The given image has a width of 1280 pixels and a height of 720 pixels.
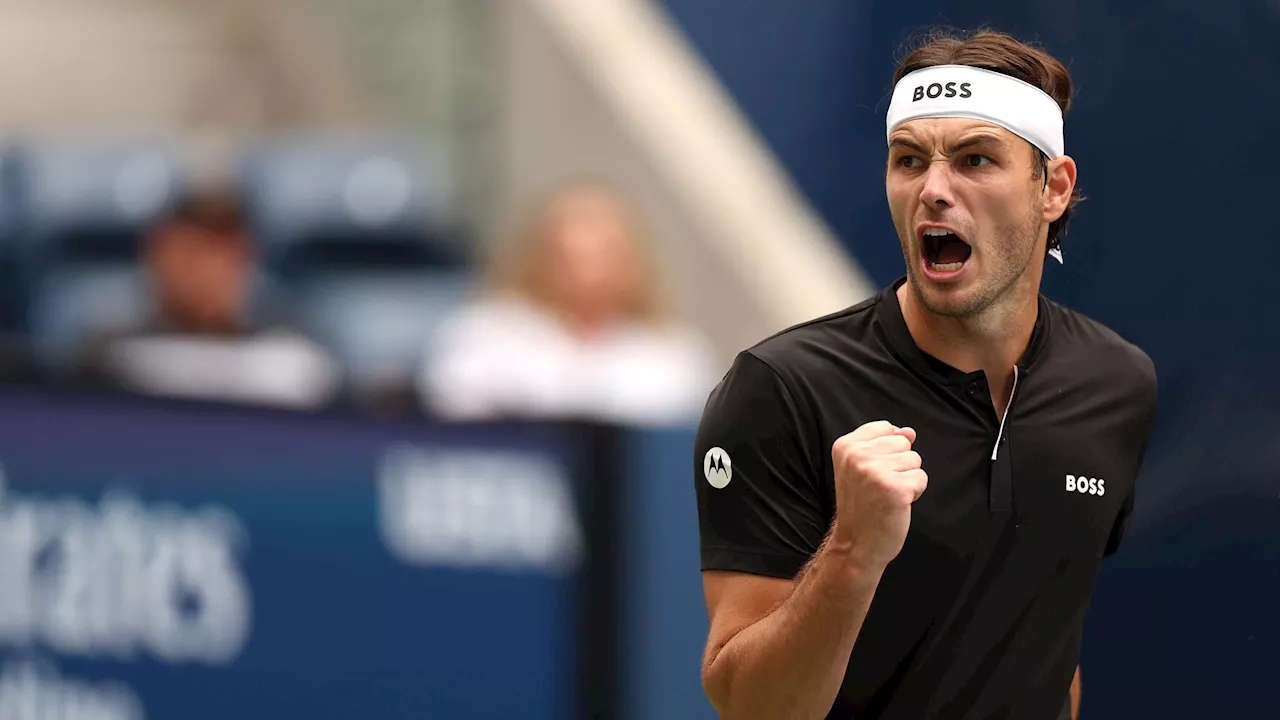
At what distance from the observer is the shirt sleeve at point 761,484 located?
1.97 metres

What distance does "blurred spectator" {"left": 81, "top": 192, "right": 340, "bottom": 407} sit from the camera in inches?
189

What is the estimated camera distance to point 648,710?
373 centimetres

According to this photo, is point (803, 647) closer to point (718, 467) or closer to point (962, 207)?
point (718, 467)

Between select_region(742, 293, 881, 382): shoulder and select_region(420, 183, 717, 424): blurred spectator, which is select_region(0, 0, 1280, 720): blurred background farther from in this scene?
select_region(742, 293, 881, 382): shoulder

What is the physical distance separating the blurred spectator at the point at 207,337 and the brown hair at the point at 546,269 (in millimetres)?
588

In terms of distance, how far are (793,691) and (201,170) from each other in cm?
605

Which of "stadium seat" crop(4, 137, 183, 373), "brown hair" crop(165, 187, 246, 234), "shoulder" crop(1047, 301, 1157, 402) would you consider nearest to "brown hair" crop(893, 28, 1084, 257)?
"shoulder" crop(1047, 301, 1157, 402)

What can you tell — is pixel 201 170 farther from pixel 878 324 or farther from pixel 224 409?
pixel 878 324

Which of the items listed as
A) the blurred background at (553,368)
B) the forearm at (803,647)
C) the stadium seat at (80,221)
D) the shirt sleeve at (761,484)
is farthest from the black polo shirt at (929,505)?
the stadium seat at (80,221)

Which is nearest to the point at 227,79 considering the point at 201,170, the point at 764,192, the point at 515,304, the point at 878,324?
the point at 201,170

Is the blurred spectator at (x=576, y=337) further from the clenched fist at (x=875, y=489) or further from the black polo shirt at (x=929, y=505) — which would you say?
the clenched fist at (x=875, y=489)

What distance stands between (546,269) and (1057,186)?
2.80 m

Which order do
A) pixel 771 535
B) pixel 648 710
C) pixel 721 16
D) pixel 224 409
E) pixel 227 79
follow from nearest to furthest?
pixel 771 535, pixel 721 16, pixel 648 710, pixel 224 409, pixel 227 79

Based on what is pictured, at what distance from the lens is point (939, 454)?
1985mm
